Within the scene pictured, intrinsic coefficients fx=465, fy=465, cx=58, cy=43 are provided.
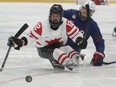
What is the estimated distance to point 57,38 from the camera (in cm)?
461

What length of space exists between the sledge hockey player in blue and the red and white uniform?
0.40 m

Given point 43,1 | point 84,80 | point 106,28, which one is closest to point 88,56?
point 84,80

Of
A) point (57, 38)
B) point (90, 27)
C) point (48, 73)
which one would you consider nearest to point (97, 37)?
point (90, 27)

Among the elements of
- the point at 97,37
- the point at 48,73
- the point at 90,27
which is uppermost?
the point at 90,27

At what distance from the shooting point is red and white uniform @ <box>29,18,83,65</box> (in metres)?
4.52

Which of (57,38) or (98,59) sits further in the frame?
(98,59)

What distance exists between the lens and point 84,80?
4.17 meters

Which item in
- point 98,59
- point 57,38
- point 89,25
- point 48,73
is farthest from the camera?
point 89,25

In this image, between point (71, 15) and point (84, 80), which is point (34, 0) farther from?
point (84, 80)

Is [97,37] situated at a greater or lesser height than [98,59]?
greater

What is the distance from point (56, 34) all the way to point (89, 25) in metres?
0.65

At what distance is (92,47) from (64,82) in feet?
8.01

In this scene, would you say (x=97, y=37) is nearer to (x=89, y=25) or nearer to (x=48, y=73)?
(x=89, y=25)

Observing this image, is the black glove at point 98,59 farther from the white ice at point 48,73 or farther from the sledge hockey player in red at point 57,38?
the sledge hockey player in red at point 57,38
